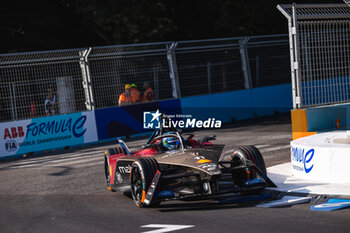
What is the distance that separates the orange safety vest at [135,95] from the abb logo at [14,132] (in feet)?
12.8

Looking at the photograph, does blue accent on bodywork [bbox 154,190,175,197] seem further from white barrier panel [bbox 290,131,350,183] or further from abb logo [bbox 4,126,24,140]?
abb logo [bbox 4,126,24,140]

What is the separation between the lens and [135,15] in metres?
25.9

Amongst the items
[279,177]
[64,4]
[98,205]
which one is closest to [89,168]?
[98,205]

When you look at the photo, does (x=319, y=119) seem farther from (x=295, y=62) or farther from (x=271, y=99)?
(x=271, y=99)

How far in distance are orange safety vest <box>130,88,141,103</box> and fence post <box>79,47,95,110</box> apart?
4.60 feet

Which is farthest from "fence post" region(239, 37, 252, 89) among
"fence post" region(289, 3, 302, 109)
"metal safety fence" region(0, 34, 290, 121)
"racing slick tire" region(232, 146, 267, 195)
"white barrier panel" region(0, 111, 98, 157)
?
"racing slick tire" region(232, 146, 267, 195)

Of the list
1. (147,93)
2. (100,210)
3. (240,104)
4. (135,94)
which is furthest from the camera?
(240,104)

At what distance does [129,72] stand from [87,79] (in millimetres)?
1461

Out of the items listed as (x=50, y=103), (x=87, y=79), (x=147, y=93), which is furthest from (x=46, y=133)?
(x=147, y=93)

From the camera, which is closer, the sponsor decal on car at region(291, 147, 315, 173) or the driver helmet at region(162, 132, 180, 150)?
the sponsor decal on car at region(291, 147, 315, 173)

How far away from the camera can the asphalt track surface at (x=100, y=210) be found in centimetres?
674

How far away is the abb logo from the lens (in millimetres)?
16266

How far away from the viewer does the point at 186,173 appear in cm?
807

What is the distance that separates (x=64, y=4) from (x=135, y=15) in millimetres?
5412
